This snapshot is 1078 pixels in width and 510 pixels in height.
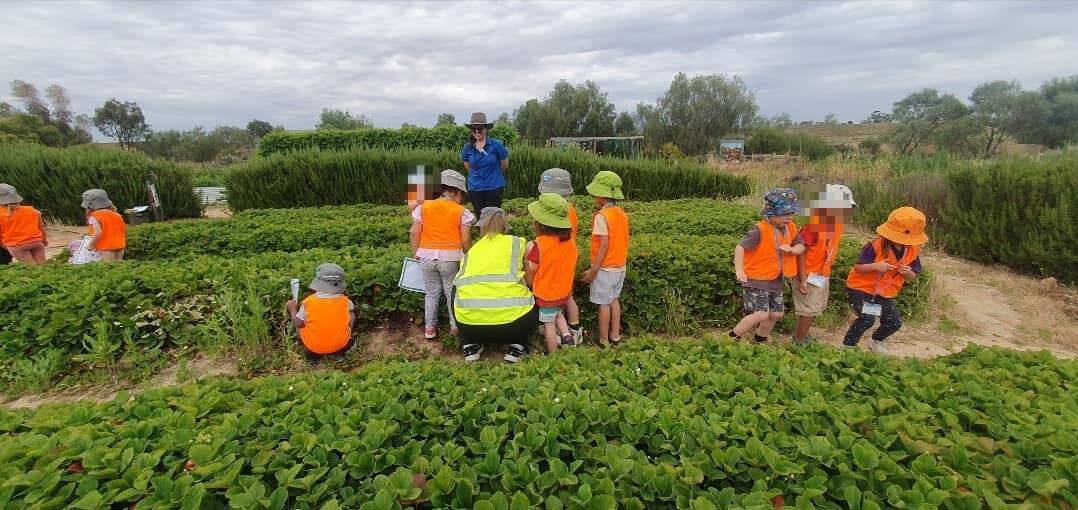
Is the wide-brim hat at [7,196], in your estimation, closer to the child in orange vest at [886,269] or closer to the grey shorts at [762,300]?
the grey shorts at [762,300]

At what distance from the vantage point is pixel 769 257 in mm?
4164

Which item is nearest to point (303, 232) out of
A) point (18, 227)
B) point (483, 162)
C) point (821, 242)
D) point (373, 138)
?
point (483, 162)

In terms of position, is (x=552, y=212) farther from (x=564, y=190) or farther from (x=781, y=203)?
(x=781, y=203)

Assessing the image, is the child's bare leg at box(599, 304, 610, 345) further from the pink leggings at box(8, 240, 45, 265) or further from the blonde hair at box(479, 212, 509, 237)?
the pink leggings at box(8, 240, 45, 265)

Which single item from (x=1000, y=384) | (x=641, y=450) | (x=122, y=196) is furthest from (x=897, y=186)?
(x=122, y=196)

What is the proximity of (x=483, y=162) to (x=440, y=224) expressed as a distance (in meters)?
2.66

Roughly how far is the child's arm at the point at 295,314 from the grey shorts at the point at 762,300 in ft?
13.2

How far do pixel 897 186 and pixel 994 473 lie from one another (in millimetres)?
12088

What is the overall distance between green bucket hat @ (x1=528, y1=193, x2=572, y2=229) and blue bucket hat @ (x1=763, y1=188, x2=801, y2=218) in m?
1.71

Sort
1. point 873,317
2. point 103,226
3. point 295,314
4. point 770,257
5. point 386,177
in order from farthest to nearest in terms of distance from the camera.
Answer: point 386,177, point 103,226, point 295,314, point 873,317, point 770,257

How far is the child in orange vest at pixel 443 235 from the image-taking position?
461cm

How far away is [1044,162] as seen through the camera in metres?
8.09

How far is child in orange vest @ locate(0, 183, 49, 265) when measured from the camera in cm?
670

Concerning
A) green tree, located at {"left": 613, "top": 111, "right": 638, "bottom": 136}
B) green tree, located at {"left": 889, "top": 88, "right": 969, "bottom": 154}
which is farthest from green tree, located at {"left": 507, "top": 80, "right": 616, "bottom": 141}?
green tree, located at {"left": 889, "top": 88, "right": 969, "bottom": 154}
